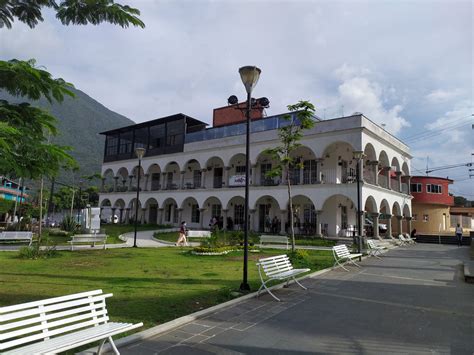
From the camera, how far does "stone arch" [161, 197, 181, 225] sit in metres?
36.0

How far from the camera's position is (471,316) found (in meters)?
6.00

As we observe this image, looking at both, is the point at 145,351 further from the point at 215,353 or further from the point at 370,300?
the point at 370,300

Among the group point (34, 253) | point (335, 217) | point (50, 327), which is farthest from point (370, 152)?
point (50, 327)

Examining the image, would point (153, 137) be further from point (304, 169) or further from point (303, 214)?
point (303, 214)

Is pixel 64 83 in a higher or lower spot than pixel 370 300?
higher

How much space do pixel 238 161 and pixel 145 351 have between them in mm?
27063

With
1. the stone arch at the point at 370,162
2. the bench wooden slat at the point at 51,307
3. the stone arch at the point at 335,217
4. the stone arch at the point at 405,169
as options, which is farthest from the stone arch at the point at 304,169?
the bench wooden slat at the point at 51,307

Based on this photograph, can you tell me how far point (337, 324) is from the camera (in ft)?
17.7

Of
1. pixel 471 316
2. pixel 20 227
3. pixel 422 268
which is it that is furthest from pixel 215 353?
pixel 20 227

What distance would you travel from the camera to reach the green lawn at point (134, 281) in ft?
20.0

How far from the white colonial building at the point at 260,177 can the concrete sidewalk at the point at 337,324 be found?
11.7 metres

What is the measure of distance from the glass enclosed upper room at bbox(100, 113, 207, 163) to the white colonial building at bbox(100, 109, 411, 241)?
0.35 ft

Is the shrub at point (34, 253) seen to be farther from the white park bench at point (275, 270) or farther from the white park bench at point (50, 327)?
the white park bench at point (50, 327)

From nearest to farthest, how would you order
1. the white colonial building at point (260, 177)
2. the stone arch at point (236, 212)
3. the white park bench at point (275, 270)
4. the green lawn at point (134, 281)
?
the green lawn at point (134, 281)
the white park bench at point (275, 270)
the white colonial building at point (260, 177)
the stone arch at point (236, 212)
